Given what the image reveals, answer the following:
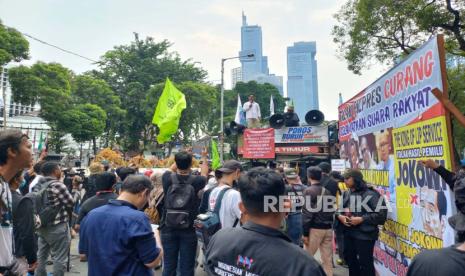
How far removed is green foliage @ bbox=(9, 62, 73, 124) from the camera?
77.9 feet

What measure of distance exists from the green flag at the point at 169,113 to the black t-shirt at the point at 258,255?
22.7 feet

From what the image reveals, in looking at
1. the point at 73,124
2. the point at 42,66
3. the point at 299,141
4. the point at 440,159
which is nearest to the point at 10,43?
the point at 42,66

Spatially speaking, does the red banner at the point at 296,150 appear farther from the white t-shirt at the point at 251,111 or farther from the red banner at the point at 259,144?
the white t-shirt at the point at 251,111

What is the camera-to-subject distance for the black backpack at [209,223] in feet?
12.5

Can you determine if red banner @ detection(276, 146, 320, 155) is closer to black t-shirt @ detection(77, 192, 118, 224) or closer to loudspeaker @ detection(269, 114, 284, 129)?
loudspeaker @ detection(269, 114, 284, 129)

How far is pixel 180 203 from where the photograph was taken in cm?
438

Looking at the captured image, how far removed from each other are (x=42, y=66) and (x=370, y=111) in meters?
25.6

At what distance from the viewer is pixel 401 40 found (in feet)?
48.7

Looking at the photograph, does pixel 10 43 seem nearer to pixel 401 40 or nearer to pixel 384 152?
pixel 401 40

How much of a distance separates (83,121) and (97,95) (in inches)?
162

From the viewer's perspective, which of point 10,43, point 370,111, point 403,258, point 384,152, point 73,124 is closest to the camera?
point 403,258

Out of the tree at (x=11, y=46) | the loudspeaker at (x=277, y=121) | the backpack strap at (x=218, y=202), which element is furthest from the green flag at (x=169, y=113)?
the tree at (x=11, y=46)

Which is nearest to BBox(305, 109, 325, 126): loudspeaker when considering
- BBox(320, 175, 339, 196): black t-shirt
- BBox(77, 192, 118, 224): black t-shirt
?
BBox(320, 175, 339, 196): black t-shirt

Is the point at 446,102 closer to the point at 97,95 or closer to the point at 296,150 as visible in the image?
the point at 296,150
